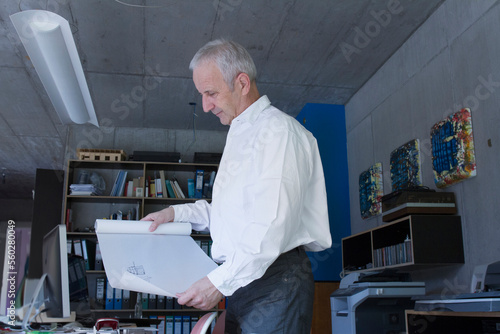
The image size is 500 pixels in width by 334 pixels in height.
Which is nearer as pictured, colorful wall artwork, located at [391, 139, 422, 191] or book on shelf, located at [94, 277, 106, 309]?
colorful wall artwork, located at [391, 139, 422, 191]

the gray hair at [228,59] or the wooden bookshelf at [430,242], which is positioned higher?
the gray hair at [228,59]

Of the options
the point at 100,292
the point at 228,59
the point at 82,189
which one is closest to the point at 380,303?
the point at 228,59

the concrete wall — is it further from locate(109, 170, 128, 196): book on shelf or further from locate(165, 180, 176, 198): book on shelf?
locate(109, 170, 128, 196): book on shelf

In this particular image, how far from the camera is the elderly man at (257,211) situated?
3.92 ft

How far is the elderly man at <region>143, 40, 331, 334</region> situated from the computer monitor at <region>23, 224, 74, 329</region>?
395 mm

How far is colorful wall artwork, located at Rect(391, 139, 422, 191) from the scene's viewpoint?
389 centimetres

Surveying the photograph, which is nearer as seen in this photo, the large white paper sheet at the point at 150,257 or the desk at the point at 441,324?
the large white paper sheet at the point at 150,257

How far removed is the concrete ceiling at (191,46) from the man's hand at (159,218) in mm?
2647

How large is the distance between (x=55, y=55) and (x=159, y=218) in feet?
9.38

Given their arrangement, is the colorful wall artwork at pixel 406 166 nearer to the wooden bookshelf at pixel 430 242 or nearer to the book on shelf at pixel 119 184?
the wooden bookshelf at pixel 430 242

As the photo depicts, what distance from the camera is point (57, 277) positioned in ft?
5.63

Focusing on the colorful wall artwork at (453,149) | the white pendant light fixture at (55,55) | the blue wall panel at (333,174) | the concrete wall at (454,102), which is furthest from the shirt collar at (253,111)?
the blue wall panel at (333,174)

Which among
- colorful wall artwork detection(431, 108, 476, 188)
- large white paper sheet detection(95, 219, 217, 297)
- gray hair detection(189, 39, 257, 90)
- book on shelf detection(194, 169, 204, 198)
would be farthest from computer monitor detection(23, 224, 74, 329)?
book on shelf detection(194, 169, 204, 198)

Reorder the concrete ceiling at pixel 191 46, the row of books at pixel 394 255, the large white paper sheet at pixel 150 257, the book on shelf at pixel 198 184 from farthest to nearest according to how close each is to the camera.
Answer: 1. the book on shelf at pixel 198 184
2. the concrete ceiling at pixel 191 46
3. the row of books at pixel 394 255
4. the large white paper sheet at pixel 150 257
